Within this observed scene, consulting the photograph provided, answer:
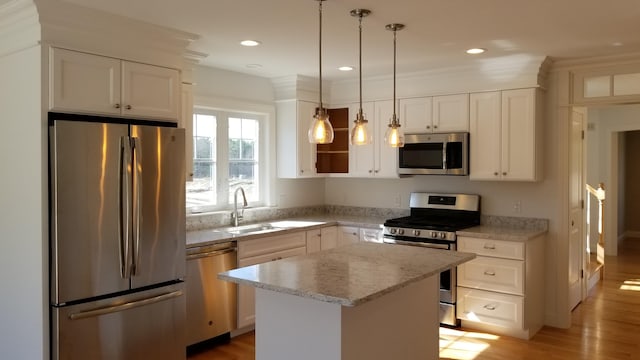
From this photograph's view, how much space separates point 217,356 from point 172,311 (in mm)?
690

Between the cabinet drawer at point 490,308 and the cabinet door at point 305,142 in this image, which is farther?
the cabinet door at point 305,142

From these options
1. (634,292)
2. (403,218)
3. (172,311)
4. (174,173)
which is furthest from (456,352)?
(634,292)

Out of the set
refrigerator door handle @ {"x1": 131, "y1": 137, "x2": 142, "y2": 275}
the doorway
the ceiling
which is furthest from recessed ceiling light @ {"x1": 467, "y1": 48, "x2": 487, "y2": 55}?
the doorway

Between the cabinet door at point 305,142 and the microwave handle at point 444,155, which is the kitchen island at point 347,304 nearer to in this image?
the microwave handle at point 444,155

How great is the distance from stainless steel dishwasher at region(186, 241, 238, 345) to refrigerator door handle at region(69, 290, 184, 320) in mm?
Answer: 390

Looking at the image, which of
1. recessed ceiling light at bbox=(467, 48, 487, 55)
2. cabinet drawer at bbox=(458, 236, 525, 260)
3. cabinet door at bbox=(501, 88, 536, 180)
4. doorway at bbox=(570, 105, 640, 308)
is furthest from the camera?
doorway at bbox=(570, 105, 640, 308)

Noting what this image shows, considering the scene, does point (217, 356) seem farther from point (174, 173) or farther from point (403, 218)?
point (403, 218)

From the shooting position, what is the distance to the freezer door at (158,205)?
328 centimetres

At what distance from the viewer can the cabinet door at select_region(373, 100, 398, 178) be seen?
527 cm

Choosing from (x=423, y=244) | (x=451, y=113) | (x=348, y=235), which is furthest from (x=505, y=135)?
(x=348, y=235)

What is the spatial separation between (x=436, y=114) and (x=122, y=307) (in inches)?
128

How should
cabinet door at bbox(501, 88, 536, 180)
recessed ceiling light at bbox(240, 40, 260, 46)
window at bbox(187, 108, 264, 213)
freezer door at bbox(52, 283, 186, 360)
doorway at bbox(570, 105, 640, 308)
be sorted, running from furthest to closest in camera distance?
doorway at bbox(570, 105, 640, 308) → window at bbox(187, 108, 264, 213) → cabinet door at bbox(501, 88, 536, 180) → recessed ceiling light at bbox(240, 40, 260, 46) → freezer door at bbox(52, 283, 186, 360)

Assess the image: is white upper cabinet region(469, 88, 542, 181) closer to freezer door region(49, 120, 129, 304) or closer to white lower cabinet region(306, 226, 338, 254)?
white lower cabinet region(306, 226, 338, 254)

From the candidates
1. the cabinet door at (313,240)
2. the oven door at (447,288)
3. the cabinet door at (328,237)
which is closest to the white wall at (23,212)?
the cabinet door at (313,240)
